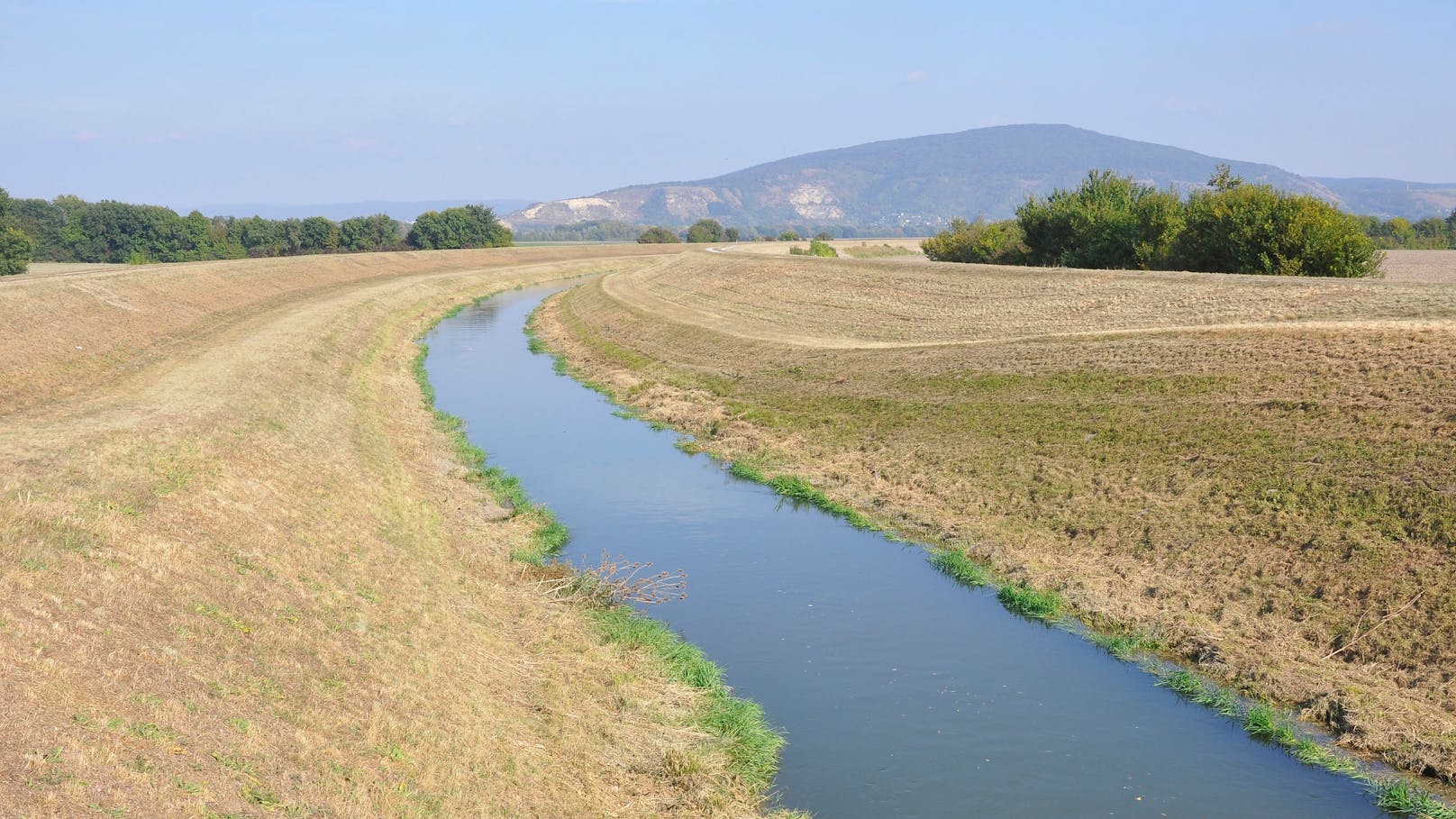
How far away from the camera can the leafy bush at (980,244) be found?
69188 millimetres

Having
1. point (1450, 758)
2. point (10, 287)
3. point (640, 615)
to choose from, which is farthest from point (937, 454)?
point (10, 287)

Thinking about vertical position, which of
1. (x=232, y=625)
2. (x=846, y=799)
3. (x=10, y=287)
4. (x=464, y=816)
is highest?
(x=10, y=287)

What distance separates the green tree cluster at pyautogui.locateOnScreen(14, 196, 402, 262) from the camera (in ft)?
377

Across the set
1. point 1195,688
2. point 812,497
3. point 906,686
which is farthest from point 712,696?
point 812,497

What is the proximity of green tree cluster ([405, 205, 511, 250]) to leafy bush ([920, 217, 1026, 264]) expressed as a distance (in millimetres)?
72193

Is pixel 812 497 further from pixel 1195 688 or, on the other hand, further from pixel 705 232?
pixel 705 232

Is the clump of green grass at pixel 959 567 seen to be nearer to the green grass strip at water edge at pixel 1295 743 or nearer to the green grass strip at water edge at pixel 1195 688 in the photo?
the green grass strip at water edge at pixel 1195 688

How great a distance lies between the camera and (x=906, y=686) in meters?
15.1

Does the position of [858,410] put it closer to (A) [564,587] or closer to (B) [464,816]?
(A) [564,587]

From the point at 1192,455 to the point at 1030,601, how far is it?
577 centimetres

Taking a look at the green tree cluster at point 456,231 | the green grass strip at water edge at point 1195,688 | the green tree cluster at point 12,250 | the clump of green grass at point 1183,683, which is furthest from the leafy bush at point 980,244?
the green tree cluster at point 456,231

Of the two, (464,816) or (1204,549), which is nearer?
(464,816)

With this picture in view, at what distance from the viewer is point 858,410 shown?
31141mm

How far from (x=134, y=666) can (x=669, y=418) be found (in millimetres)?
25427
